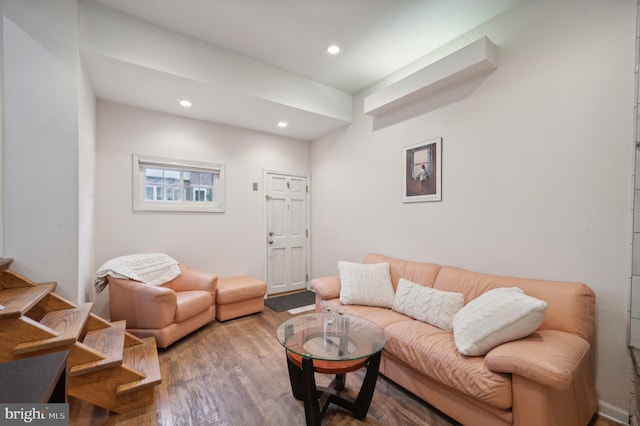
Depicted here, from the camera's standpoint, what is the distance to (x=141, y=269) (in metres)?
2.94

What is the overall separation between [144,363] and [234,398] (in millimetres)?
764

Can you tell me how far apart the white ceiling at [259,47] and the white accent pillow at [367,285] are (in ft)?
6.86

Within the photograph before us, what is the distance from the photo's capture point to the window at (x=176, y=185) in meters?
3.46

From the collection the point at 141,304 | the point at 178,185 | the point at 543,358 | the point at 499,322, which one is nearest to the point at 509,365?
the point at 543,358

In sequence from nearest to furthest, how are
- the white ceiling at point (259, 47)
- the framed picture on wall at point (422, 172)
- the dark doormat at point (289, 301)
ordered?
the white ceiling at point (259, 47) → the framed picture on wall at point (422, 172) → the dark doormat at point (289, 301)

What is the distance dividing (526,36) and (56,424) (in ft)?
11.8

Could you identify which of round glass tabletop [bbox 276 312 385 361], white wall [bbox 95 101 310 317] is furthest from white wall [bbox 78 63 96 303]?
round glass tabletop [bbox 276 312 385 361]

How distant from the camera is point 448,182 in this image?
9.11ft

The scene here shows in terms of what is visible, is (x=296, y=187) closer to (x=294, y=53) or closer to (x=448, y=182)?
(x=294, y=53)

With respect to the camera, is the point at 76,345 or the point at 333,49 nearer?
the point at 76,345

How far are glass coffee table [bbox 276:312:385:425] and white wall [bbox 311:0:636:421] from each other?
1325 mm

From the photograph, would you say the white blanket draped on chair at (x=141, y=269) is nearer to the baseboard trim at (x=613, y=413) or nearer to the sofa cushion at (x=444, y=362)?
the sofa cushion at (x=444, y=362)

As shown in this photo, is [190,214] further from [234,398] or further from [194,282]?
[234,398]
